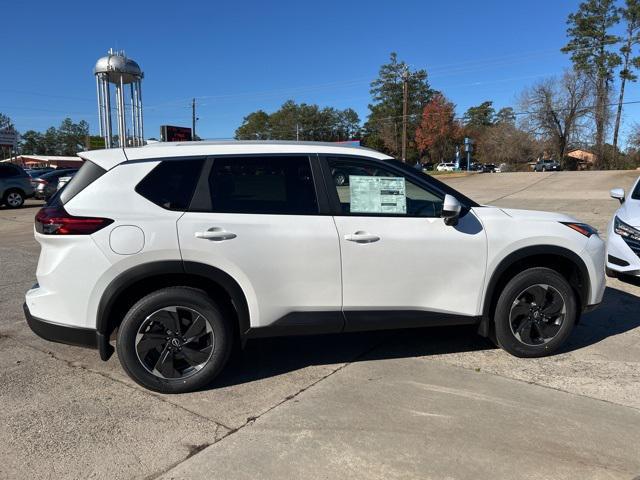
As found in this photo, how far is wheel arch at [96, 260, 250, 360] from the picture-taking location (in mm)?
3328

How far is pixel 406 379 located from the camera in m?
3.75

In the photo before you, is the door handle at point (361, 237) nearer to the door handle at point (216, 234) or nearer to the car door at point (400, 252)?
the car door at point (400, 252)

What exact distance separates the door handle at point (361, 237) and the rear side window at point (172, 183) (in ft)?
3.84

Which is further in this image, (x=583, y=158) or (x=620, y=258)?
(x=583, y=158)

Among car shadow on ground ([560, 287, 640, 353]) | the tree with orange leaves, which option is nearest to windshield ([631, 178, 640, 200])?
car shadow on ground ([560, 287, 640, 353])

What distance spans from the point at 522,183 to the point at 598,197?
820 centimetres

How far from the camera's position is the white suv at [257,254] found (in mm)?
3346

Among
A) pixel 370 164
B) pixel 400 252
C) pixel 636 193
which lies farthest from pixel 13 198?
pixel 636 193

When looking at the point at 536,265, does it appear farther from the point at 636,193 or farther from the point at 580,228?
the point at 636,193

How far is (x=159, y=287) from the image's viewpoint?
138 inches

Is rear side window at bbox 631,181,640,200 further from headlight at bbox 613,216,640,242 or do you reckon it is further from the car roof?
the car roof

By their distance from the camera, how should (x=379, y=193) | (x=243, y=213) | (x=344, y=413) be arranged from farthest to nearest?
(x=379, y=193) → (x=243, y=213) → (x=344, y=413)

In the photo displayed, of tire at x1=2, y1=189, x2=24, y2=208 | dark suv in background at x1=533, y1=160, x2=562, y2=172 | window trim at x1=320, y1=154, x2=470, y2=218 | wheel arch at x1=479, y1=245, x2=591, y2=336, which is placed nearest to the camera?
window trim at x1=320, y1=154, x2=470, y2=218

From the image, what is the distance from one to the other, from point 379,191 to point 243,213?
41.4 inches
